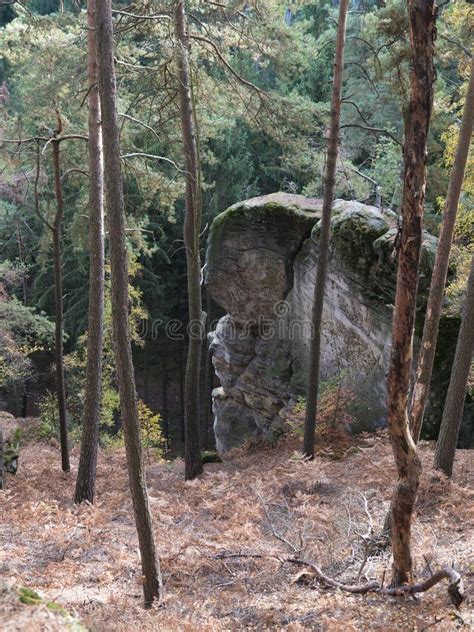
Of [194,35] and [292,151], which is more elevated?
[194,35]

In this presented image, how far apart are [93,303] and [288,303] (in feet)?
23.7

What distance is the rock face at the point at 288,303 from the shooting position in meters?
13.0

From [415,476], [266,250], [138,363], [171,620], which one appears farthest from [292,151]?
[138,363]

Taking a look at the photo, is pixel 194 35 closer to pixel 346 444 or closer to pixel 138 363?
pixel 346 444

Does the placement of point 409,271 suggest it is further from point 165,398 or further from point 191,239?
point 165,398

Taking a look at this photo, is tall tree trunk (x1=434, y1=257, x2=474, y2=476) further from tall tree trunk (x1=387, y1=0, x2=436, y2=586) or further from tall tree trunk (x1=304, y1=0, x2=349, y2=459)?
tall tree trunk (x1=387, y1=0, x2=436, y2=586)

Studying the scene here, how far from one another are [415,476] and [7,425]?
47.1 ft

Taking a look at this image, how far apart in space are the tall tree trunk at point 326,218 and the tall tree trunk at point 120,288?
5.93 m

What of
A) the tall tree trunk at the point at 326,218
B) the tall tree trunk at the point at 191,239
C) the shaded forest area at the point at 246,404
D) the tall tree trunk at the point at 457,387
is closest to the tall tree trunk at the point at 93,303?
the shaded forest area at the point at 246,404

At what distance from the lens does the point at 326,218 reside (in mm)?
10766

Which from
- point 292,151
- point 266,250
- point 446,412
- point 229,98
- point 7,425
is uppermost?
point 229,98

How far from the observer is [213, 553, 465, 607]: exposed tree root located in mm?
4605

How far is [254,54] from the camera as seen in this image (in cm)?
1043

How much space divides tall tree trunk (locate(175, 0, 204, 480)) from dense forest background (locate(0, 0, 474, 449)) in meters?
0.26
